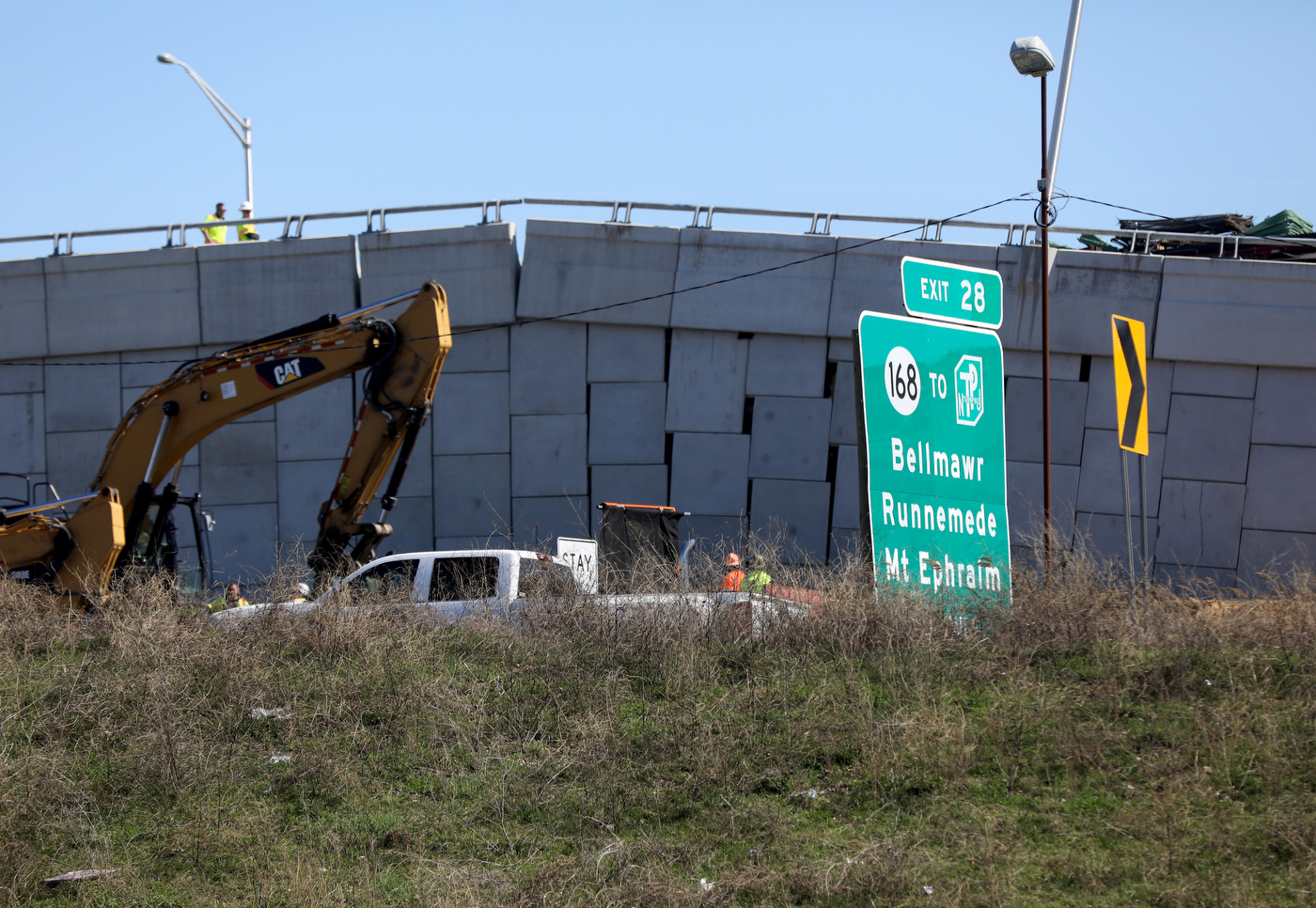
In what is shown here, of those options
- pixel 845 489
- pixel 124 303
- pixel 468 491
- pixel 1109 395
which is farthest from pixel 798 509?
pixel 124 303

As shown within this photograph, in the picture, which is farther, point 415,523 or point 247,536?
point 247,536

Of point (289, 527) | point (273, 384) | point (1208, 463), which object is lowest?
point (289, 527)

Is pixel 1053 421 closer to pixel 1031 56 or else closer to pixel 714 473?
pixel 714 473

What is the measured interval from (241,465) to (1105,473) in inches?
581

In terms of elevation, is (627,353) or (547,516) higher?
(627,353)

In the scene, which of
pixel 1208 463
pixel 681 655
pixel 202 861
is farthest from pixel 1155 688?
pixel 1208 463

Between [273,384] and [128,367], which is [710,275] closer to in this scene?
[273,384]

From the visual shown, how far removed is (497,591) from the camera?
10.0 meters

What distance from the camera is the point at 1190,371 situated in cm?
1755

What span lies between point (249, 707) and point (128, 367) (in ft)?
43.4

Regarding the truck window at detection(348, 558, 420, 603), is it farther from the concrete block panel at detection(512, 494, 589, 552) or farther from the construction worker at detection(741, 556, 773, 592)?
the concrete block panel at detection(512, 494, 589, 552)

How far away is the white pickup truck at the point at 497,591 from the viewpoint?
8.99 meters

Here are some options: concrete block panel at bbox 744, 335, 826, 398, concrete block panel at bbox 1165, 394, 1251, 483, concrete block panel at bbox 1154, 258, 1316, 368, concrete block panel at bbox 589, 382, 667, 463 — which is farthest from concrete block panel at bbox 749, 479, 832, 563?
concrete block panel at bbox 1154, 258, 1316, 368

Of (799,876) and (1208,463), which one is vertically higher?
(1208,463)
